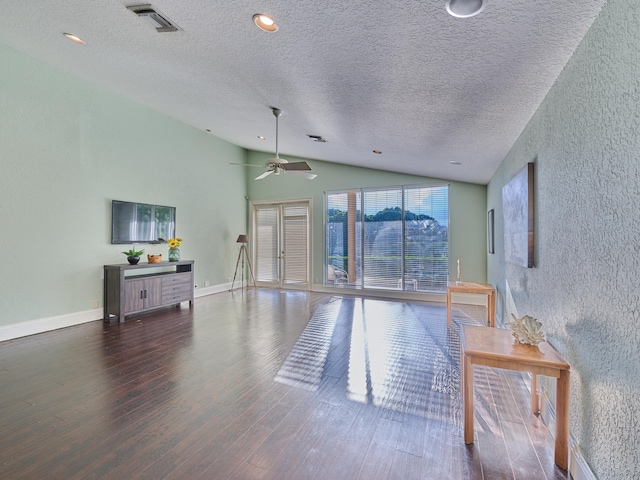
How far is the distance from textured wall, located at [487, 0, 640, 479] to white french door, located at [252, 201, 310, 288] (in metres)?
5.95

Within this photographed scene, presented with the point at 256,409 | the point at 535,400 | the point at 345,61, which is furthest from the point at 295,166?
the point at 535,400

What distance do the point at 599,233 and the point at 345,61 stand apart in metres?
1.98

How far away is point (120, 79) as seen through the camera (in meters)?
4.31

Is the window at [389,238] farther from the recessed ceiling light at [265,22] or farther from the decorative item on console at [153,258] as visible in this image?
the recessed ceiling light at [265,22]

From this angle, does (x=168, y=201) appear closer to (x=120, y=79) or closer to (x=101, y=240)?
(x=101, y=240)

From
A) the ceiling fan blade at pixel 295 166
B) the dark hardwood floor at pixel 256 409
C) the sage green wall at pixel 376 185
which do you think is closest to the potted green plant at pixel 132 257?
the dark hardwood floor at pixel 256 409

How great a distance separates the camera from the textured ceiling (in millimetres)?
1707

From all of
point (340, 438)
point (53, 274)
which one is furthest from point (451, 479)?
point (53, 274)

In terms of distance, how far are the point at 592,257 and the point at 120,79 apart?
552cm

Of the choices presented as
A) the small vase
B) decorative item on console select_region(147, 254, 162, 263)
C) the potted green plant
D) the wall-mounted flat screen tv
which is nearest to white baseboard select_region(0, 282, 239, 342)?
the potted green plant

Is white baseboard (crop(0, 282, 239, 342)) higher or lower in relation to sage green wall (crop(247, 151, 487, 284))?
lower

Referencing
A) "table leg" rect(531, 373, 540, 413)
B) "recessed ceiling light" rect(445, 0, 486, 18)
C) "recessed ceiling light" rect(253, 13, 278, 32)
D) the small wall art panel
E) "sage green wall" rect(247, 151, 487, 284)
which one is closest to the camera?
"recessed ceiling light" rect(445, 0, 486, 18)

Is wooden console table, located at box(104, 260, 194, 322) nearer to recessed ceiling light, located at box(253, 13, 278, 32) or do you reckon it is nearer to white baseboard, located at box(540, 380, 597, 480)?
recessed ceiling light, located at box(253, 13, 278, 32)

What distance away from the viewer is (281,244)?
805 centimetres
